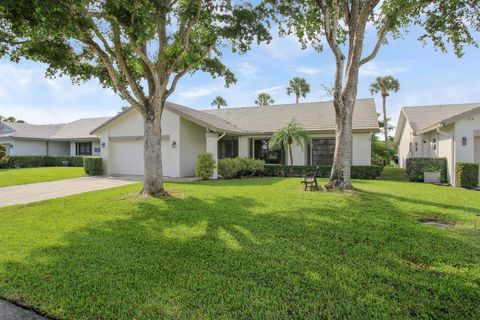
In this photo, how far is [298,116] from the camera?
69.0ft

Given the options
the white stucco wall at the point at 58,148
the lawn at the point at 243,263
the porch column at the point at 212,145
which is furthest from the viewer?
the white stucco wall at the point at 58,148

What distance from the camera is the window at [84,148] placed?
29.3 metres

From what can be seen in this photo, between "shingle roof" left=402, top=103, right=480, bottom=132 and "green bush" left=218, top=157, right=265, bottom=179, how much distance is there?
13520 mm

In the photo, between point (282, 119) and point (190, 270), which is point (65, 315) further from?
point (282, 119)

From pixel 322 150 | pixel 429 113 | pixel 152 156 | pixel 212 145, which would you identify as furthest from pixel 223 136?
pixel 429 113

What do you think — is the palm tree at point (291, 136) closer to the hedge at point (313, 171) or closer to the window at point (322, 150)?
the window at point (322, 150)

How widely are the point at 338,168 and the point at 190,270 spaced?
894 cm

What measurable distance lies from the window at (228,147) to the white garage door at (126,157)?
6.01 meters

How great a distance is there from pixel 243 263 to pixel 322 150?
15.7m

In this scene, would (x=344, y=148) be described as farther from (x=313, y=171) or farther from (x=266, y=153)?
(x=266, y=153)

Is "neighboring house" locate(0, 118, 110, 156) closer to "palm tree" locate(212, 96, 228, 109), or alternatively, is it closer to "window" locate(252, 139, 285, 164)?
"window" locate(252, 139, 285, 164)

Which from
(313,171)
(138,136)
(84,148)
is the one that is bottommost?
(313,171)

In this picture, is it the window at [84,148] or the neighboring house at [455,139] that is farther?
the window at [84,148]

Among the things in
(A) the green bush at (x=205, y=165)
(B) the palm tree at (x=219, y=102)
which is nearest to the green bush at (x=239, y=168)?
(A) the green bush at (x=205, y=165)
